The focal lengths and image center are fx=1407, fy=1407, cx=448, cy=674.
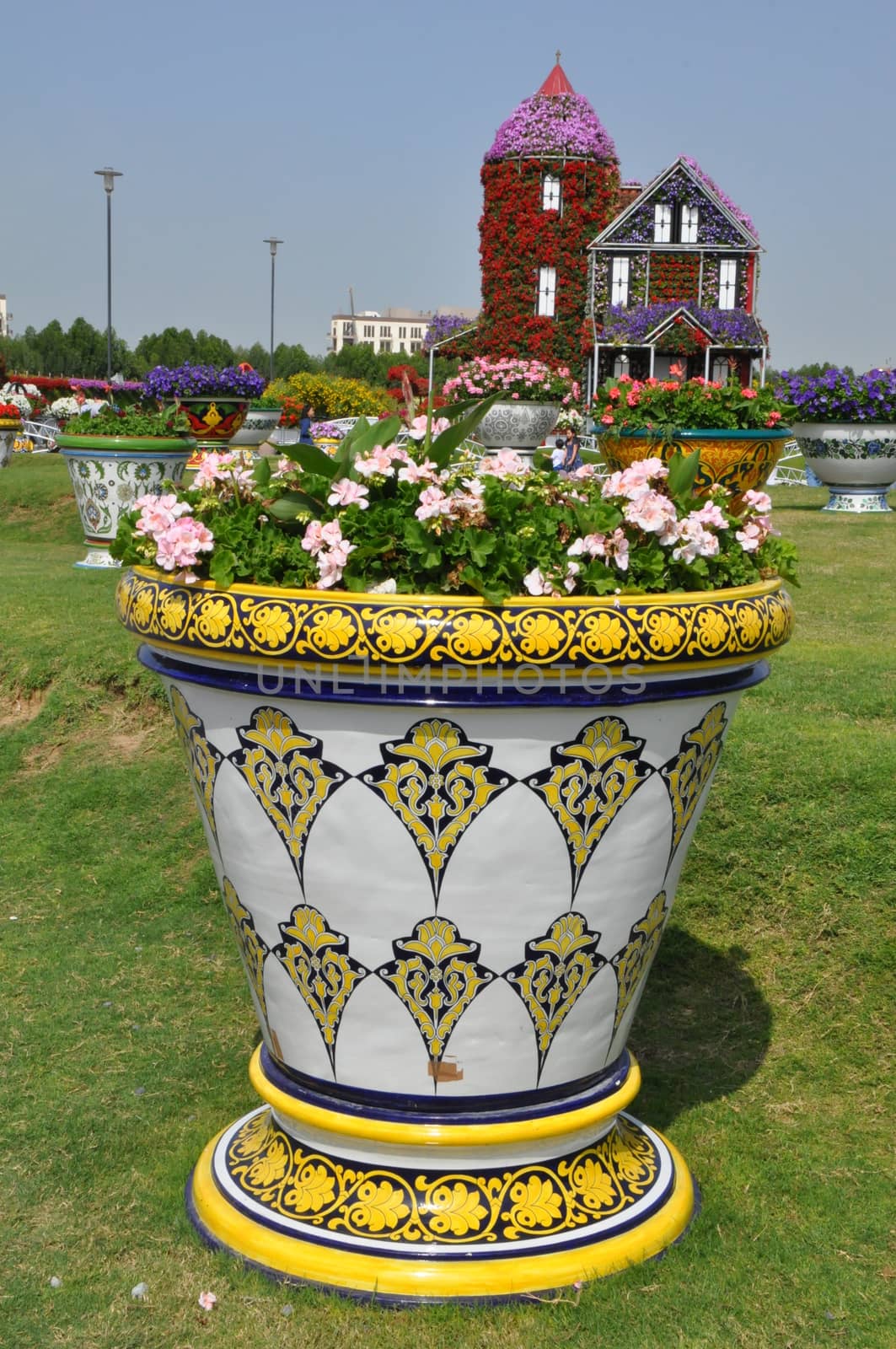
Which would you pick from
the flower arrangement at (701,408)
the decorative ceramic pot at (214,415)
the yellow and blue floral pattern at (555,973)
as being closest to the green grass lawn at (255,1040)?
the yellow and blue floral pattern at (555,973)

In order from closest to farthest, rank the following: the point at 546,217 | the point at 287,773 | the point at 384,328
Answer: the point at 287,773, the point at 546,217, the point at 384,328

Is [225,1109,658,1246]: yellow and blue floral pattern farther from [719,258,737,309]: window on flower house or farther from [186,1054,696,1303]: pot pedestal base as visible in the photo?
[719,258,737,309]: window on flower house

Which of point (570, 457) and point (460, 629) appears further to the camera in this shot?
point (570, 457)

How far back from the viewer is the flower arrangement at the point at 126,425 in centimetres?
1001

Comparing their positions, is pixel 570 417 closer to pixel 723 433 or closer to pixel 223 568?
pixel 723 433

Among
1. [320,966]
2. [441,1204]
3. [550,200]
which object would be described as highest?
[550,200]

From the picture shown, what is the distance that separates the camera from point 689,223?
33969 millimetres

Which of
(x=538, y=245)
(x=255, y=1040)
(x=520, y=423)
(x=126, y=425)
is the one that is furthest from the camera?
(x=538, y=245)

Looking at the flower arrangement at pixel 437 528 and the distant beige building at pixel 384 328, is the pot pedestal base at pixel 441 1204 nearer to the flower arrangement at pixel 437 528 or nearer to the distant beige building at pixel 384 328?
the flower arrangement at pixel 437 528

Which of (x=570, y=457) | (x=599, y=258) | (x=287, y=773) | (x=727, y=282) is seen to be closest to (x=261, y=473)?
(x=287, y=773)

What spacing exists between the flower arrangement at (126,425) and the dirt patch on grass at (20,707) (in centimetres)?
359

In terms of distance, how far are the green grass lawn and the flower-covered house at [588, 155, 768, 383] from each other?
1092 inches

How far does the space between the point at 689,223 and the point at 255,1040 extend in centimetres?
3286

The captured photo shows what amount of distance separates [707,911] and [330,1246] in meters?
2.08
